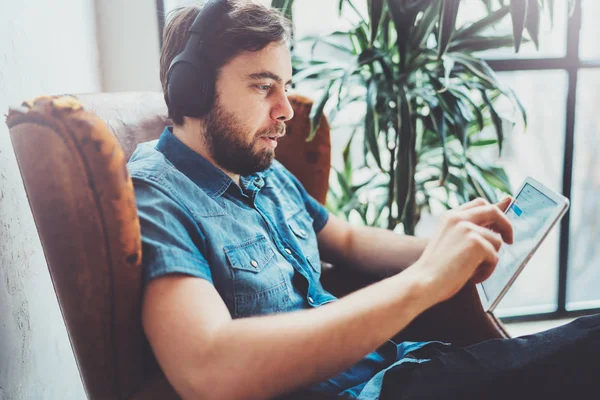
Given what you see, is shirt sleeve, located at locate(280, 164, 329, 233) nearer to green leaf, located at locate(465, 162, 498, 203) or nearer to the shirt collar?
the shirt collar

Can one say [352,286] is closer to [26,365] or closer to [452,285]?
[452,285]

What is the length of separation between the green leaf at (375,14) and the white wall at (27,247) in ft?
2.51

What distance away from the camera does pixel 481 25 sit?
1337 mm

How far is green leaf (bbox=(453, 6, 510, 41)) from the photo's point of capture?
50.8 inches

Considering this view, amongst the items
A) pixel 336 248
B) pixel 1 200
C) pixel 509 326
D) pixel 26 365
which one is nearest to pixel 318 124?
pixel 336 248

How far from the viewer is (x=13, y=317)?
874 millimetres

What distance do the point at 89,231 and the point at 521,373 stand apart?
614mm

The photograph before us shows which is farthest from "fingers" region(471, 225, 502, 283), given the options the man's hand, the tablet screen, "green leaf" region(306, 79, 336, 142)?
"green leaf" region(306, 79, 336, 142)

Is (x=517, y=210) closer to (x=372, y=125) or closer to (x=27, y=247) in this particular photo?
(x=372, y=125)

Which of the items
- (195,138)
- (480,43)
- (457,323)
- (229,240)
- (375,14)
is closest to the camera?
(229,240)

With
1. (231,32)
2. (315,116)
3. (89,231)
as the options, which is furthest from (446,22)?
(89,231)

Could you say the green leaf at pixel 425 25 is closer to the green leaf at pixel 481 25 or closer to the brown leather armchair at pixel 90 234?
the green leaf at pixel 481 25

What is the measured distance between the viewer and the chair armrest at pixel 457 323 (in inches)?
39.1

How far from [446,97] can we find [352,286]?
57cm
